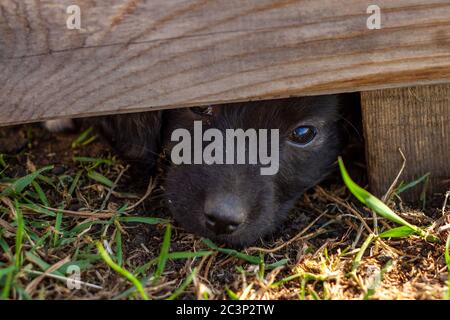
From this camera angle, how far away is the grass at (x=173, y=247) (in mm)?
1845

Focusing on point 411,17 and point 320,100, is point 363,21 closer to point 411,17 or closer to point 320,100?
point 411,17

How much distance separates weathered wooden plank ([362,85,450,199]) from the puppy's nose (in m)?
0.63

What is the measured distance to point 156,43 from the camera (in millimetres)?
1943

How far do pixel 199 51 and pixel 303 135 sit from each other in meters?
0.76

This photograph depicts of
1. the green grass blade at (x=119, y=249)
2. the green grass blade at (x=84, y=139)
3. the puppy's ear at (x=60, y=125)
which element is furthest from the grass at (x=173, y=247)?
the puppy's ear at (x=60, y=125)

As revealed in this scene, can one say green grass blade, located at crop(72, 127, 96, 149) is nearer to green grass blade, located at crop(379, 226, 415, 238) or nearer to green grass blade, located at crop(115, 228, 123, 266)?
green grass blade, located at crop(115, 228, 123, 266)

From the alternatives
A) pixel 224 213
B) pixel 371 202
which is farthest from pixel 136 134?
pixel 371 202

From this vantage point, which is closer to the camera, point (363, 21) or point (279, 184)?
point (363, 21)

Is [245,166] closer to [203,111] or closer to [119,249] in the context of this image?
[203,111]

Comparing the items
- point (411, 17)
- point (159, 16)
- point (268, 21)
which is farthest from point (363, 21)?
point (159, 16)

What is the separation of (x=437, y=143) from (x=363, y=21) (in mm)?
691

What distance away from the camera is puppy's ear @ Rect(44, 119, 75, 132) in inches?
115

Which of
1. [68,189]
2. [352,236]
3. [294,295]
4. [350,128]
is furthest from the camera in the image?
[350,128]

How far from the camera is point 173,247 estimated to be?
7.34 ft
